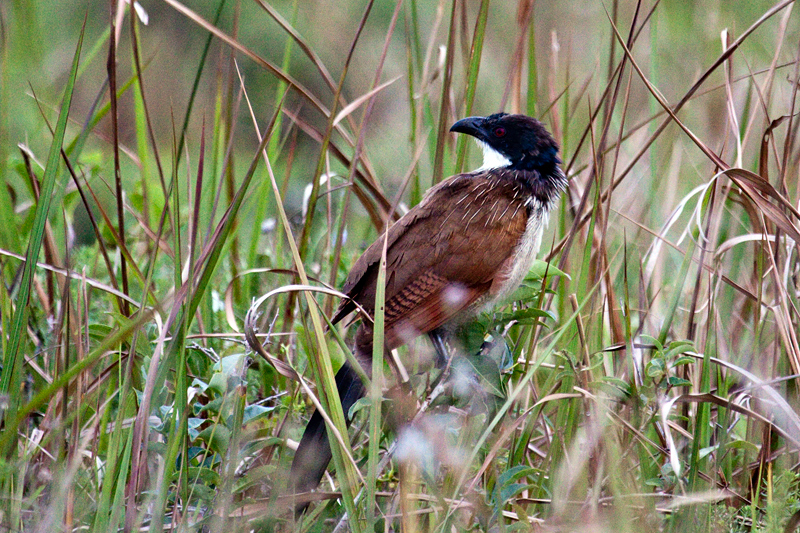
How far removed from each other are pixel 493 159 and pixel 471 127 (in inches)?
10.8

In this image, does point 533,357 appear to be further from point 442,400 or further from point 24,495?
point 24,495

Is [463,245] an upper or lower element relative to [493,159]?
lower

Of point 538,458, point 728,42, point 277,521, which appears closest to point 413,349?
point 538,458

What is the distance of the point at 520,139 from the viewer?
3053 mm

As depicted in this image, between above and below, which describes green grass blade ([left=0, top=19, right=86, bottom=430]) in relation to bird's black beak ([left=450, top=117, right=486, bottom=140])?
below

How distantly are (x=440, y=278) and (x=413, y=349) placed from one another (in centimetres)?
45

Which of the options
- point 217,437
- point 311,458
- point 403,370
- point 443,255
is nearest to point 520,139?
point 443,255

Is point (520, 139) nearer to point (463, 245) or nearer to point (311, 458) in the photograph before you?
point (463, 245)

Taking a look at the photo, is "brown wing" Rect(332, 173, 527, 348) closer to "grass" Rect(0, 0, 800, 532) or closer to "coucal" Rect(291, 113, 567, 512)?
"coucal" Rect(291, 113, 567, 512)

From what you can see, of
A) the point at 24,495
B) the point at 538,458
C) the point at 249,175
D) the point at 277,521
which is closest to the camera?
the point at 249,175

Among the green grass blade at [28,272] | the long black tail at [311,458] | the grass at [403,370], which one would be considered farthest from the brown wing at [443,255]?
the green grass blade at [28,272]

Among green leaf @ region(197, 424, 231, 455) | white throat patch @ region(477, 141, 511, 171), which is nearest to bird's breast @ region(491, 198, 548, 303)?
Result: white throat patch @ region(477, 141, 511, 171)

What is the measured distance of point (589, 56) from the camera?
663 cm

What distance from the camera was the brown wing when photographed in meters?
2.73
